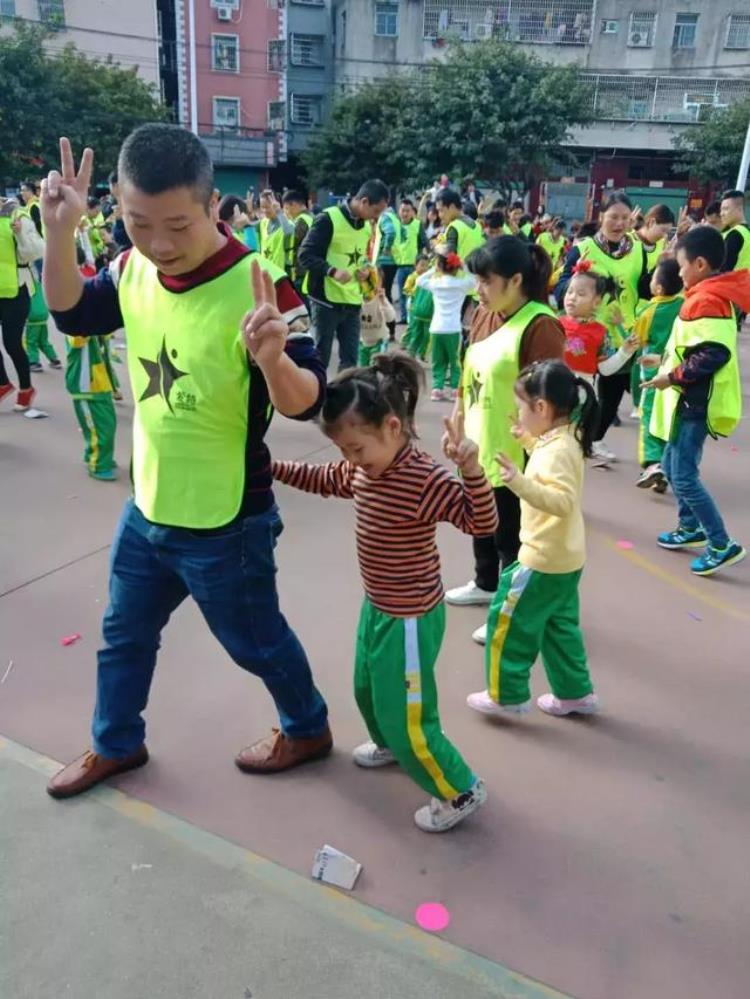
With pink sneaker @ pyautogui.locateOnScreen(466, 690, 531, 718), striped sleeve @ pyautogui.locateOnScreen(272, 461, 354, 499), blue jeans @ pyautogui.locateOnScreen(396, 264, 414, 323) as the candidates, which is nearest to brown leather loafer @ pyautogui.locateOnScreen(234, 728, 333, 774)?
pink sneaker @ pyautogui.locateOnScreen(466, 690, 531, 718)

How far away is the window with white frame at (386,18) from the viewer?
2956 cm

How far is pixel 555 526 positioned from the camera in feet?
7.83

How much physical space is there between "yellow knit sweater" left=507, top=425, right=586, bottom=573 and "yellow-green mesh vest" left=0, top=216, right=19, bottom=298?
4.79m

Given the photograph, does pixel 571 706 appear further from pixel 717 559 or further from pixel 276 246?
pixel 276 246

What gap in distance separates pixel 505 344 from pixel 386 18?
32.3 m

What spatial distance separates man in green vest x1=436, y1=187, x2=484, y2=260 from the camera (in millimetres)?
7535

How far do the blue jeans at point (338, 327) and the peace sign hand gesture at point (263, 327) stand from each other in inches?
184

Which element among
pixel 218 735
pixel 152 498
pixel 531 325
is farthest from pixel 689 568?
pixel 152 498

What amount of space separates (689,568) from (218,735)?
98.3 inches

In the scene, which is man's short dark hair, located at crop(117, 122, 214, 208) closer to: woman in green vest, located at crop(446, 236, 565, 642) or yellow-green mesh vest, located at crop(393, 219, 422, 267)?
woman in green vest, located at crop(446, 236, 565, 642)

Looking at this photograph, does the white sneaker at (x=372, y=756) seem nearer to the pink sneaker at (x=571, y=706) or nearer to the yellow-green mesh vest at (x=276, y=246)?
the pink sneaker at (x=571, y=706)

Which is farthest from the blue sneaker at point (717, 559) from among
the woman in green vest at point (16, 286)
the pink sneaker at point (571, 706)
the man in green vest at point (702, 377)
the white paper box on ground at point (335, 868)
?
the woman in green vest at point (16, 286)

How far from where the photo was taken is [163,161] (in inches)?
64.8

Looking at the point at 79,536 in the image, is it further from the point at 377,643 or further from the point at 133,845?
the point at 377,643
